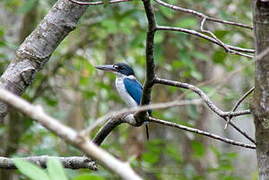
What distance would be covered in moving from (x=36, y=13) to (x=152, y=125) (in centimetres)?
216

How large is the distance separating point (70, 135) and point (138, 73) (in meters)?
5.99

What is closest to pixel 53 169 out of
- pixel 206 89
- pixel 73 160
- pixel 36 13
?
pixel 73 160

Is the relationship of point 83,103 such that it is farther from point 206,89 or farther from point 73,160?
point 73,160

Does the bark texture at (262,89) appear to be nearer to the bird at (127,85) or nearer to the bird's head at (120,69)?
the bird at (127,85)

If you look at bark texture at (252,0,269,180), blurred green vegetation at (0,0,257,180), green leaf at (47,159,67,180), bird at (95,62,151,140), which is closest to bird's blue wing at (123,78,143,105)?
bird at (95,62,151,140)

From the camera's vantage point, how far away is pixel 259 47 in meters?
1.47

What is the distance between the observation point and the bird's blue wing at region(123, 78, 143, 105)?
185 inches

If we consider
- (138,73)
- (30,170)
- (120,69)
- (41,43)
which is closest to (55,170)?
(30,170)

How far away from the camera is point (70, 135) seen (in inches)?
40.3

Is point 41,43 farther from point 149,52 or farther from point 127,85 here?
point 127,85

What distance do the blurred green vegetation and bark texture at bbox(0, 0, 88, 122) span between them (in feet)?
4.31

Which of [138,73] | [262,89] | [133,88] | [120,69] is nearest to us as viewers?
[262,89]

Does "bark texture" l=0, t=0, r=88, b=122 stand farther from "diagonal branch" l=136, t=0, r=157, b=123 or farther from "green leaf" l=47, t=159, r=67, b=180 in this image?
"green leaf" l=47, t=159, r=67, b=180

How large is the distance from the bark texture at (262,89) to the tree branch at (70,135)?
2.03ft
